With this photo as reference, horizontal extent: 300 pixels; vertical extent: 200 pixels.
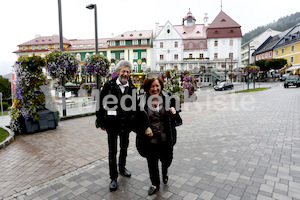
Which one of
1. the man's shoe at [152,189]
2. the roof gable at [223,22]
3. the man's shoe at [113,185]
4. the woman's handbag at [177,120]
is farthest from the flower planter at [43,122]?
the roof gable at [223,22]

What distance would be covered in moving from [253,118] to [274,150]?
392cm

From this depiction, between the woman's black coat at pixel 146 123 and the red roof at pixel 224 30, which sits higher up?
the red roof at pixel 224 30

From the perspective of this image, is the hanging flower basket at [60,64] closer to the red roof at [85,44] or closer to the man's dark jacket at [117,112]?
the man's dark jacket at [117,112]

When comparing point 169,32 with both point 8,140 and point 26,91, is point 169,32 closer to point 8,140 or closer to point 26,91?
point 26,91

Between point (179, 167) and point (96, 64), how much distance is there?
271 inches

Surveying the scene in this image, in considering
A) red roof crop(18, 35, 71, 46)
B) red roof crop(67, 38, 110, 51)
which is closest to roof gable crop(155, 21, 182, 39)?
red roof crop(67, 38, 110, 51)

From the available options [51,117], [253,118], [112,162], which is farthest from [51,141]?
[253,118]

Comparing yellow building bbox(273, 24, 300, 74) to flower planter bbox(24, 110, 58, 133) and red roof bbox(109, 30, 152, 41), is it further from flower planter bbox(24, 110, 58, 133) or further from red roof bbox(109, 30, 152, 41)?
flower planter bbox(24, 110, 58, 133)

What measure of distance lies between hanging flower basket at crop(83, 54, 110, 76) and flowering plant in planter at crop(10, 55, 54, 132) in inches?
111

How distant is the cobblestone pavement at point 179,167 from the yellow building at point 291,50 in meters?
45.8

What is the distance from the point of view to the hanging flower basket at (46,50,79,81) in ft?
24.2

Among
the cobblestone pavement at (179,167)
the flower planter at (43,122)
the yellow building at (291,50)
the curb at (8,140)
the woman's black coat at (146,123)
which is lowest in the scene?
the cobblestone pavement at (179,167)

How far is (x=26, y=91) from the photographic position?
252 inches

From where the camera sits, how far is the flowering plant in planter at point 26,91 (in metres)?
6.30
